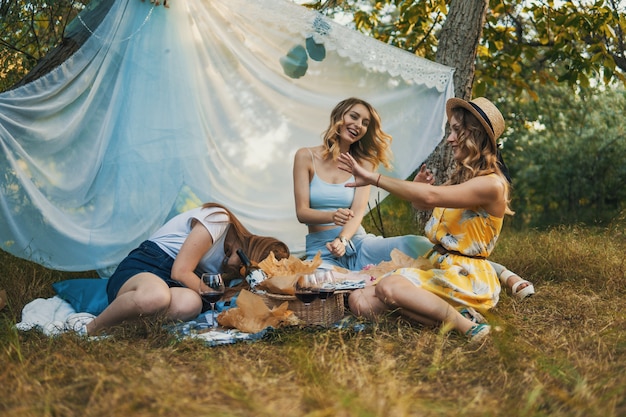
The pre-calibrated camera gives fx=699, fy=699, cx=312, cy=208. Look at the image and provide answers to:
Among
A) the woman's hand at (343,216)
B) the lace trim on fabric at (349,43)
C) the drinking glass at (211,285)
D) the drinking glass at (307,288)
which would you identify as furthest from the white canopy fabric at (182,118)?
the drinking glass at (307,288)

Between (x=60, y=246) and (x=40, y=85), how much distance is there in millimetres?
785

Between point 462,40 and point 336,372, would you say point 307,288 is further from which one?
point 462,40

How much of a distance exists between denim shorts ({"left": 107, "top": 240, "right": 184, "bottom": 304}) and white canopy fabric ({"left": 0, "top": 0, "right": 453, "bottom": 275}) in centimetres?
45

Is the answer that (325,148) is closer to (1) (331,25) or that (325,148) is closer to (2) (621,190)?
(1) (331,25)

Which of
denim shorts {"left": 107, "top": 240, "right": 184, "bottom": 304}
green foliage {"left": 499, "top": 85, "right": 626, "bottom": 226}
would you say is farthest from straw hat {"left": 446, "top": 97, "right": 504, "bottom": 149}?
green foliage {"left": 499, "top": 85, "right": 626, "bottom": 226}

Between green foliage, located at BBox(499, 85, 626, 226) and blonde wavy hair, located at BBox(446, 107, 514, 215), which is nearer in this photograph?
blonde wavy hair, located at BBox(446, 107, 514, 215)

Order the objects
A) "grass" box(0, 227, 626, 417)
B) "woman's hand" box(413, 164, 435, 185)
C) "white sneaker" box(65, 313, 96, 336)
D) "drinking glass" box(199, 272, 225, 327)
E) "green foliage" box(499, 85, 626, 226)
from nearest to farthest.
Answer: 1. "grass" box(0, 227, 626, 417)
2. "drinking glass" box(199, 272, 225, 327)
3. "white sneaker" box(65, 313, 96, 336)
4. "woman's hand" box(413, 164, 435, 185)
5. "green foliage" box(499, 85, 626, 226)

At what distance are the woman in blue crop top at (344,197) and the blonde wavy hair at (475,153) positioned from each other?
2.45ft

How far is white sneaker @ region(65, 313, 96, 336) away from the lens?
2850 mm

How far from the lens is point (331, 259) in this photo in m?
3.71

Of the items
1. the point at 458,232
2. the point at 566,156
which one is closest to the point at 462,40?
the point at 458,232

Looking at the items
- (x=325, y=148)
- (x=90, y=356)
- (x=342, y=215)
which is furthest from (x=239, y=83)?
(x=90, y=356)

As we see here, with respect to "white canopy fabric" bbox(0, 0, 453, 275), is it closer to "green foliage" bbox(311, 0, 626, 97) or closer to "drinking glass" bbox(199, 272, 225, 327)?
"green foliage" bbox(311, 0, 626, 97)

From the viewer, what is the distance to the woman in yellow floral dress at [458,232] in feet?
9.25
